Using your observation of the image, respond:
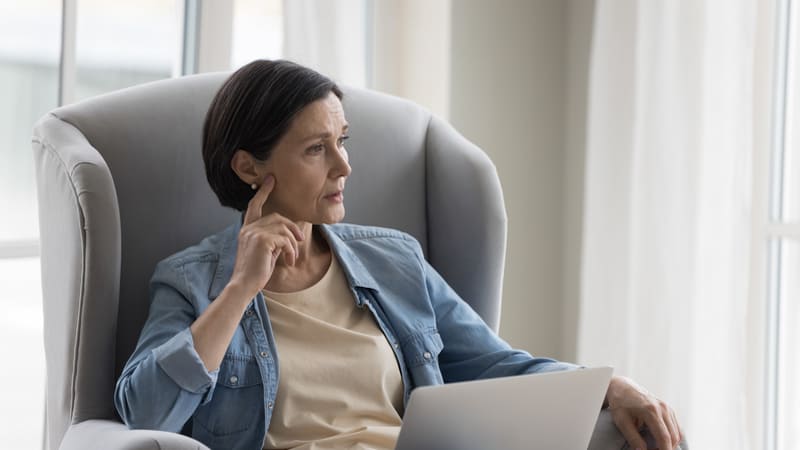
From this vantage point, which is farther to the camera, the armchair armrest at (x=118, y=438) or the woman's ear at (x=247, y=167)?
the woman's ear at (x=247, y=167)

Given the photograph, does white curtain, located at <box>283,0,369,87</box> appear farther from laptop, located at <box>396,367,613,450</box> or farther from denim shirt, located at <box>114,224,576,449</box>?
laptop, located at <box>396,367,613,450</box>

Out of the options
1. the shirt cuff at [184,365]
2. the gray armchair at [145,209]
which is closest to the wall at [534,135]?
the gray armchair at [145,209]

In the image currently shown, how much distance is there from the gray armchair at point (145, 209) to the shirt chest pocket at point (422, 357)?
0.84 feet

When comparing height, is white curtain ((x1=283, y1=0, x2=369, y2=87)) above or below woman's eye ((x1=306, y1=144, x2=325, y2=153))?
above

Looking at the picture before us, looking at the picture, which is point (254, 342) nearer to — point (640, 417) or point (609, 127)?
point (640, 417)

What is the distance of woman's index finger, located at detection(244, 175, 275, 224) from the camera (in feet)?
5.38

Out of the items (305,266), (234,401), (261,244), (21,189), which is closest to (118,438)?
(234,401)

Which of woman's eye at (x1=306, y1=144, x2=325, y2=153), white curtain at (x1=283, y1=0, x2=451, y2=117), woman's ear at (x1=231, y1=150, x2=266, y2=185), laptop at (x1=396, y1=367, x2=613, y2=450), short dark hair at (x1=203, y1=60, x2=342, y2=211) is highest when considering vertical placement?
white curtain at (x1=283, y1=0, x2=451, y2=117)

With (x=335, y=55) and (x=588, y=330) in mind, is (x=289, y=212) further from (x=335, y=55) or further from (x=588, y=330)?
(x=588, y=330)

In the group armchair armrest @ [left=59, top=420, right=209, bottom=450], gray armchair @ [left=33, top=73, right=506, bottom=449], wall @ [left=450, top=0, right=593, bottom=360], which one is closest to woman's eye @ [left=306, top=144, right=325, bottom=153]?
gray armchair @ [left=33, top=73, right=506, bottom=449]

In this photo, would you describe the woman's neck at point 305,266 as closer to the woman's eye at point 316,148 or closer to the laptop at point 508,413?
the woman's eye at point 316,148

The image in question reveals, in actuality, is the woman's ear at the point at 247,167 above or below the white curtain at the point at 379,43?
below

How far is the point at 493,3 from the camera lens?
2850mm

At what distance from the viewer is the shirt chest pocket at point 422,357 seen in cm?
170
